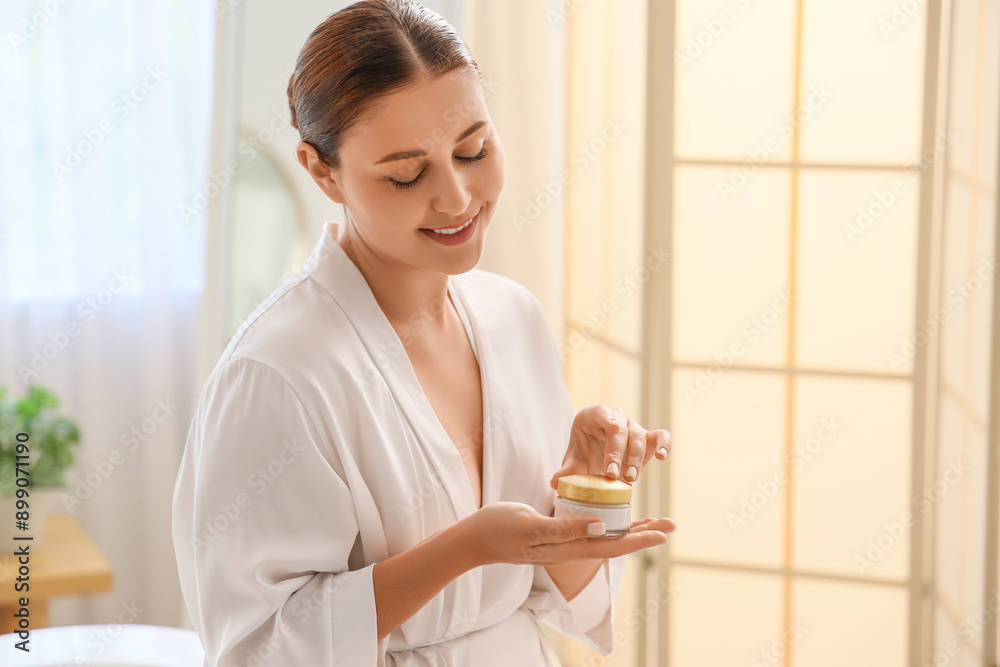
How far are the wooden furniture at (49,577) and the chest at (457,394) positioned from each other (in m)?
1.47

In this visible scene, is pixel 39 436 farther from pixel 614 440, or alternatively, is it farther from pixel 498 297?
pixel 614 440

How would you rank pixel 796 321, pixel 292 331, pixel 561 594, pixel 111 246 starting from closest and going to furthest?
pixel 292 331 → pixel 561 594 → pixel 796 321 → pixel 111 246

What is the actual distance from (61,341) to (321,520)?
2016 mm

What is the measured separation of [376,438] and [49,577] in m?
1.60

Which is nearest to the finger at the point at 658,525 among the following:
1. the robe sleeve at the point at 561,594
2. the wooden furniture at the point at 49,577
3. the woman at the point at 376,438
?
the woman at the point at 376,438

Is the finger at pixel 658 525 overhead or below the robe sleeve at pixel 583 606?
overhead

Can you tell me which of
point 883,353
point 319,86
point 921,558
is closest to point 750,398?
point 883,353

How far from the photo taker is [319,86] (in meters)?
1.07

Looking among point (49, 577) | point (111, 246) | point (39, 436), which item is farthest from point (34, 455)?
point (111, 246)

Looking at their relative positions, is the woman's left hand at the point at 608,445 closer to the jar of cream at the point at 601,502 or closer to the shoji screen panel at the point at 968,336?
the jar of cream at the point at 601,502

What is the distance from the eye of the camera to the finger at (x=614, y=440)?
3.68 feet

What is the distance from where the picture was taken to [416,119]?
41.1 inches

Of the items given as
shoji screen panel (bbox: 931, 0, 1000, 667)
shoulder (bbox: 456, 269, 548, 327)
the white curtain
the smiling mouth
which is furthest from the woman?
the white curtain

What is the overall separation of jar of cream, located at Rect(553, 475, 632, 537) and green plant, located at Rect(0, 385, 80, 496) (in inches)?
70.8
